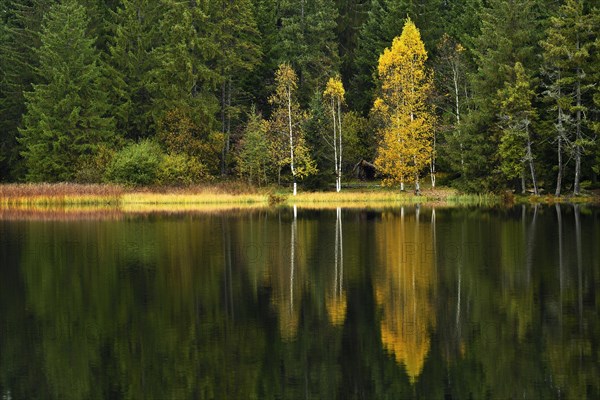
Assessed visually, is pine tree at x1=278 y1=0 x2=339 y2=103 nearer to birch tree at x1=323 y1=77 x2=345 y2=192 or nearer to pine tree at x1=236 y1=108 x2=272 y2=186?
birch tree at x1=323 y1=77 x2=345 y2=192

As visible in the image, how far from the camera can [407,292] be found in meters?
23.1

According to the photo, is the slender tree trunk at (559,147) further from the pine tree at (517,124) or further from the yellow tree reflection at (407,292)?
the yellow tree reflection at (407,292)

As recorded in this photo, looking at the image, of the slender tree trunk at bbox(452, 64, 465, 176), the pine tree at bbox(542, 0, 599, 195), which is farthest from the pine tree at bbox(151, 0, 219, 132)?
the pine tree at bbox(542, 0, 599, 195)

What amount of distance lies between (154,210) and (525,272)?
35051 mm

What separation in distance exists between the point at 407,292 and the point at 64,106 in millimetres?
54625

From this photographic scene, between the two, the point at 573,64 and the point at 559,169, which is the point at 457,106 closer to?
the point at 559,169

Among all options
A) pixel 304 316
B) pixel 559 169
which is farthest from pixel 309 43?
pixel 304 316

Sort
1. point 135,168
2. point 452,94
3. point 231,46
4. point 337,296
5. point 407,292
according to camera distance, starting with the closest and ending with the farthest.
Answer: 1. point 337,296
2. point 407,292
3. point 135,168
4. point 452,94
5. point 231,46

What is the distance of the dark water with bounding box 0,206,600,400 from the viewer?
49.7 ft

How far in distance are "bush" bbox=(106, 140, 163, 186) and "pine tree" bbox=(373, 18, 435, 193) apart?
1648 centimetres

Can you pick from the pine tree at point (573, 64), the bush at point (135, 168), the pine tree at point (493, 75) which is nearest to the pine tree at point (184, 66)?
the bush at point (135, 168)

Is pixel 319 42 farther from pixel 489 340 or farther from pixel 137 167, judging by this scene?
pixel 489 340

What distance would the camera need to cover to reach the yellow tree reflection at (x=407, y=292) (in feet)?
56.6

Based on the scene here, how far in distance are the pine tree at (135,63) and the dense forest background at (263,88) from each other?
138 mm
